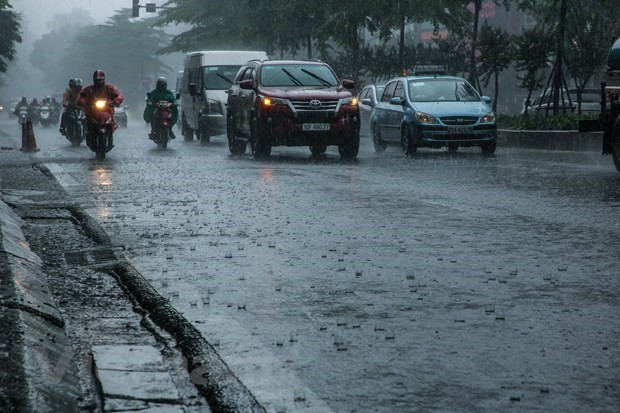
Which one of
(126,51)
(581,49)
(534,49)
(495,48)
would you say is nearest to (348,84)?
(534,49)

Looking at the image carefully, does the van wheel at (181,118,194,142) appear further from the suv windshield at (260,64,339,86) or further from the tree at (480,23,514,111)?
the suv windshield at (260,64,339,86)

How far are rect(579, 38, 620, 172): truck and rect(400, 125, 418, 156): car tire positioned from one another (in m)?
6.48

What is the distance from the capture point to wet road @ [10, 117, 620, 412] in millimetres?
5188

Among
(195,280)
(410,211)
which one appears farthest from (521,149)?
(195,280)

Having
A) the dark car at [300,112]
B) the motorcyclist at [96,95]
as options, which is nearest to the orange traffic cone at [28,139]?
the motorcyclist at [96,95]

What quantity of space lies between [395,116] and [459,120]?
7.29ft

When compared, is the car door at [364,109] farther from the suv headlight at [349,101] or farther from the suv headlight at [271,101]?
the suv headlight at [271,101]

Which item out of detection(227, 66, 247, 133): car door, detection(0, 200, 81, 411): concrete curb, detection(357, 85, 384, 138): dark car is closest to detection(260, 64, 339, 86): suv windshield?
detection(227, 66, 247, 133): car door

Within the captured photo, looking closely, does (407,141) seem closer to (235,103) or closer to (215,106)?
(235,103)

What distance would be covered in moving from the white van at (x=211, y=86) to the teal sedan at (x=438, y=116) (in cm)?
586

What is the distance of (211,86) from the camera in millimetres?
32500

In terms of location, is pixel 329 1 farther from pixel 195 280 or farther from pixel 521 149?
A: pixel 195 280

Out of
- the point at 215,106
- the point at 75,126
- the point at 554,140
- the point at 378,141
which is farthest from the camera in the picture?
the point at 215,106

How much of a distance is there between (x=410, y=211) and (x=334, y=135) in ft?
35.9
